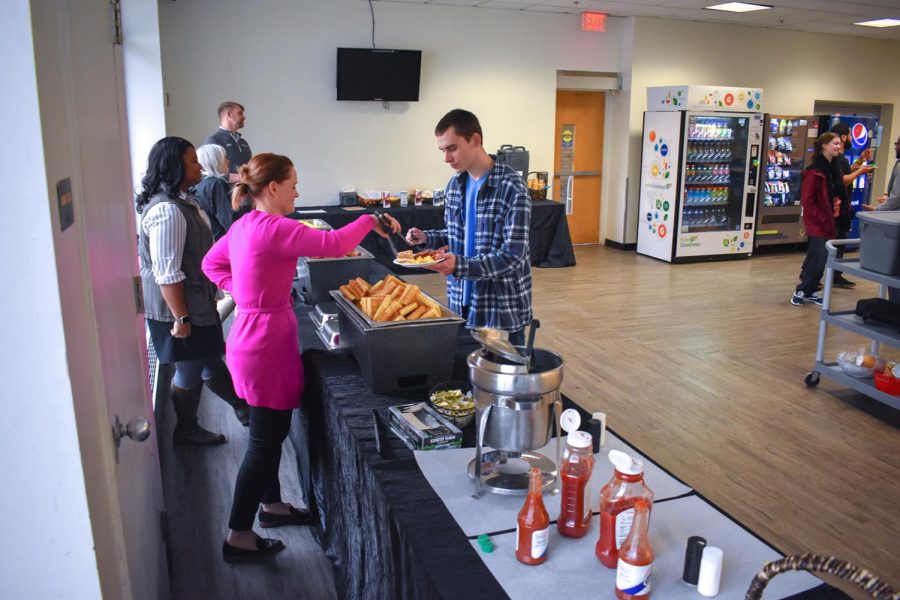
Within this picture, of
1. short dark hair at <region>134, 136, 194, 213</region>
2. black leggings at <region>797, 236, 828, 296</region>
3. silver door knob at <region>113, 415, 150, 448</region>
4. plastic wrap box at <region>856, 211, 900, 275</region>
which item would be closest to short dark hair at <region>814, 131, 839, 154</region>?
black leggings at <region>797, 236, 828, 296</region>

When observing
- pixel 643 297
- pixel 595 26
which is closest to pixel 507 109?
pixel 595 26

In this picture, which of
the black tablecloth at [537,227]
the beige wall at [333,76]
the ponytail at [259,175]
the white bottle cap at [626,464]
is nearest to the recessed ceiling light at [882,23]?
the beige wall at [333,76]

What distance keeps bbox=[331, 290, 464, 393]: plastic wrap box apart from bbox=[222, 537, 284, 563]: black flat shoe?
0.86 meters

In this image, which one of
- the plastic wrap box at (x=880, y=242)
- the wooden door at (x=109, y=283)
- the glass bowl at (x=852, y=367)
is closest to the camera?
the wooden door at (x=109, y=283)

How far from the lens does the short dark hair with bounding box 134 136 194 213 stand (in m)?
2.97

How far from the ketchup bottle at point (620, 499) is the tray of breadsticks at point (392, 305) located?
1.07m

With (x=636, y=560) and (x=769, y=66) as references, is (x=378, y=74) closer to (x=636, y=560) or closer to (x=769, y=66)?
(x=769, y=66)

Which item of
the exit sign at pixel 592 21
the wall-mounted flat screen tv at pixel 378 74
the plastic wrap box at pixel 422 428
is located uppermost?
the exit sign at pixel 592 21

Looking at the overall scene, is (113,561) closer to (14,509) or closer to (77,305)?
(14,509)

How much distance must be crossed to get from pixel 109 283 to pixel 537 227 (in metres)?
7.04

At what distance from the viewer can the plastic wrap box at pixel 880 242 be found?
3.91m

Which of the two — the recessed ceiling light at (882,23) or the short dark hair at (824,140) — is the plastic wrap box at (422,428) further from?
the recessed ceiling light at (882,23)

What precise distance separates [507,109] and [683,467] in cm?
643

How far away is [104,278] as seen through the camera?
5.59ft
